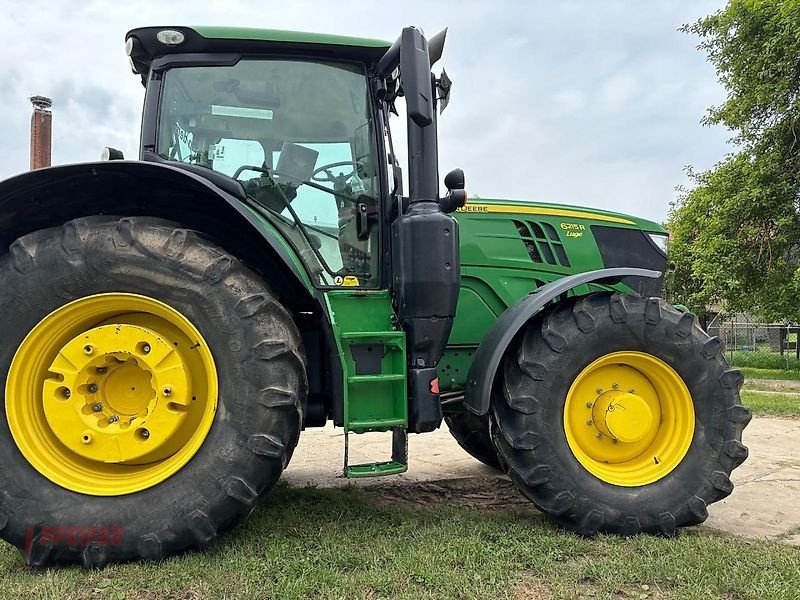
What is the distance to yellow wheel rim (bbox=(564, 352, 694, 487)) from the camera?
2969 mm

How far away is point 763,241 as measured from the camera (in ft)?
40.6

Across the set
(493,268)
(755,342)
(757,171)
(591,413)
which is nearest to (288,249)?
(493,268)

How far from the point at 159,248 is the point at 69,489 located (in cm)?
105

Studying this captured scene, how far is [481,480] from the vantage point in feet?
13.6

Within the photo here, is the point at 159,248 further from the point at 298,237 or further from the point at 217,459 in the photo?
the point at 217,459

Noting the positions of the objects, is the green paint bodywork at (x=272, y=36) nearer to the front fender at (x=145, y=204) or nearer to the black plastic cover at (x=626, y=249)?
the front fender at (x=145, y=204)

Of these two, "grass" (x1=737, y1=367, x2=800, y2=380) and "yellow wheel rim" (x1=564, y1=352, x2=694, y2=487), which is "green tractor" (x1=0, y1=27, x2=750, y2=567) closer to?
"yellow wheel rim" (x1=564, y1=352, x2=694, y2=487)

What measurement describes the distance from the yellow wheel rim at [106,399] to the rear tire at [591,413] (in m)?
1.44

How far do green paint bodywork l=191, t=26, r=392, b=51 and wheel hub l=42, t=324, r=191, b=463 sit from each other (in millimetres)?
1572

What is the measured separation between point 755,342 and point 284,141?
2569cm

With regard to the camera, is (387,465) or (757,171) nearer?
(387,465)

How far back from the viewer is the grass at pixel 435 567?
87.0 inches

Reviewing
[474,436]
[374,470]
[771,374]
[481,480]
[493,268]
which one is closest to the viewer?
[374,470]

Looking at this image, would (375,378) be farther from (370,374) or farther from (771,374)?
(771,374)
